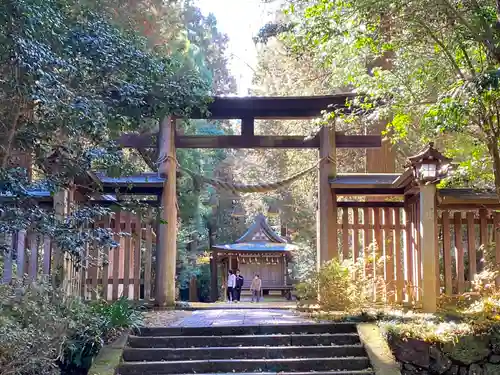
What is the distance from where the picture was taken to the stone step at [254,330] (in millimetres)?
8086

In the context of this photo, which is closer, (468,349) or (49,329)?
(49,329)

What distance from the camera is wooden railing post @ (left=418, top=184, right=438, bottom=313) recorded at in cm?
873

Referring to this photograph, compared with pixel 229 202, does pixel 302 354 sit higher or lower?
lower

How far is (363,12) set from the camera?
24.6ft

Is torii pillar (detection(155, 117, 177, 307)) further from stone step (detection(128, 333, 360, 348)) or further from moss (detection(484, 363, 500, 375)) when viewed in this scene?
moss (detection(484, 363, 500, 375))

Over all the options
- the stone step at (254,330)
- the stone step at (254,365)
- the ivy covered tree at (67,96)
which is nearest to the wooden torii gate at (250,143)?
the ivy covered tree at (67,96)

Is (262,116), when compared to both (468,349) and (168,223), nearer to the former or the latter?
(168,223)

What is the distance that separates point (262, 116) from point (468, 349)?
6.53 m

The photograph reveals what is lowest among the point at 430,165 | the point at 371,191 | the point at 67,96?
the point at 371,191

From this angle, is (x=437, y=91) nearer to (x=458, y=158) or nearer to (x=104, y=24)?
(x=458, y=158)

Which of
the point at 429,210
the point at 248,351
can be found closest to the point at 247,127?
the point at 429,210

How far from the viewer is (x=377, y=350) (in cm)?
720

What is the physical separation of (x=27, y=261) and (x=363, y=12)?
26.3ft

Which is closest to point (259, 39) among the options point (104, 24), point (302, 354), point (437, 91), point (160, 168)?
point (160, 168)
